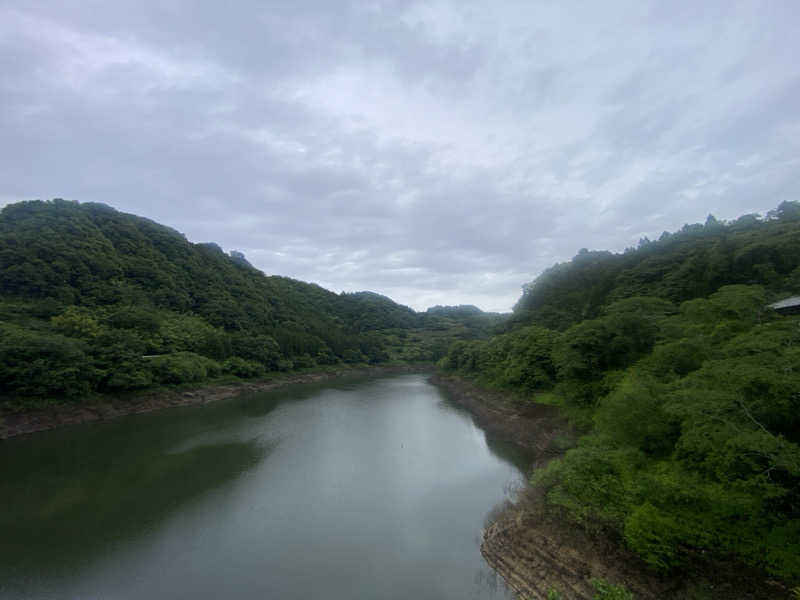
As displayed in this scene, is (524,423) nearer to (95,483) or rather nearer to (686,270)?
(686,270)

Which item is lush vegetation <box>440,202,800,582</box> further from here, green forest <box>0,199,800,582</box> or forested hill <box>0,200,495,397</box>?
forested hill <box>0,200,495,397</box>

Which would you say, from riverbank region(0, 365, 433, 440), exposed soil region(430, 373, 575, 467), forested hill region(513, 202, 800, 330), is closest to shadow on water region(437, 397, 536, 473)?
exposed soil region(430, 373, 575, 467)

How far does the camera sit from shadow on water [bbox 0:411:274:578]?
36.0 feet

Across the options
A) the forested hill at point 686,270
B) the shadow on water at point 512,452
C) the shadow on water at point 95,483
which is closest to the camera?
the shadow on water at point 95,483

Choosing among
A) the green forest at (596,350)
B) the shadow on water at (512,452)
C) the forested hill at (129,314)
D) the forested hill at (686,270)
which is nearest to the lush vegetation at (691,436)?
the green forest at (596,350)

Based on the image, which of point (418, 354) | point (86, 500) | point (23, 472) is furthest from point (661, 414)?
point (418, 354)

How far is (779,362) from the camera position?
25.0 feet

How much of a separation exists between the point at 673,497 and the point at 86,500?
59.8ft

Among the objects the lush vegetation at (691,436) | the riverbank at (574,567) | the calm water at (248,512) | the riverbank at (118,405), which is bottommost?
the calm water at (248,512)

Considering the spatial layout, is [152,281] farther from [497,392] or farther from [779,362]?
[779,362]

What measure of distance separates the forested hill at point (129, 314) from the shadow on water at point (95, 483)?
620 cm

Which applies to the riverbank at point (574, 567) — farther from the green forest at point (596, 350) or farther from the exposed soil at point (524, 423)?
the exposed soil at point (524, 423)

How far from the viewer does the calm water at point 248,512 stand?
920 centimetres

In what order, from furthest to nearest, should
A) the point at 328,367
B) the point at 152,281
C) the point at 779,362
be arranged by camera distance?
the point at 328,367
the point at 152,281
the point at 779,362
